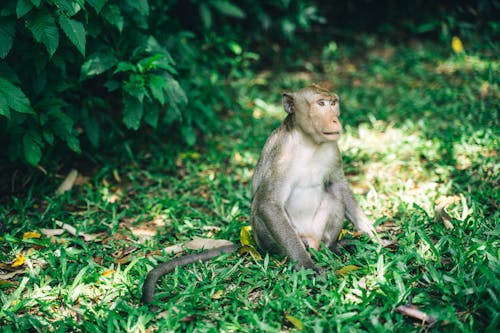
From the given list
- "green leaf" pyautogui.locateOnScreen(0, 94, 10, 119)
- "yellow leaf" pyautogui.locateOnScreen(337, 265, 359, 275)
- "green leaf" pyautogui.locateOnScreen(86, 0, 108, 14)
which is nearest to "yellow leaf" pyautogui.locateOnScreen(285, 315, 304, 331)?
"yellow leaf" pyautogui.locateOnScreen(337, 265, 359, 275)

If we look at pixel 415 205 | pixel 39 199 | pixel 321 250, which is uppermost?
pixel 415 205

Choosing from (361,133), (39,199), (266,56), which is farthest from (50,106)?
(266,56)

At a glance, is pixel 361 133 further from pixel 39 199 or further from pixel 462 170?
pixel 39 199

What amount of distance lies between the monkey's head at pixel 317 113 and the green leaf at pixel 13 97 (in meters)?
2.20

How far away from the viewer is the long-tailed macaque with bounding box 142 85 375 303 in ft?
12.7

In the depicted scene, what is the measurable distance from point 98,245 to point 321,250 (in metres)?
2.03

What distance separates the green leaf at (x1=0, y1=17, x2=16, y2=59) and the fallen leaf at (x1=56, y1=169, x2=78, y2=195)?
5.88 feet

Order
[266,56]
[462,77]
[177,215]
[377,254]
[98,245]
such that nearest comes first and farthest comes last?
[377,254] < [98,245] < [177,215] < [462,77] < [266,56]

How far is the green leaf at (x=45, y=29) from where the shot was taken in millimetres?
3994

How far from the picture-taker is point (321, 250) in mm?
4215

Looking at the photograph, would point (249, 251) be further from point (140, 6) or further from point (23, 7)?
point (23, 7)

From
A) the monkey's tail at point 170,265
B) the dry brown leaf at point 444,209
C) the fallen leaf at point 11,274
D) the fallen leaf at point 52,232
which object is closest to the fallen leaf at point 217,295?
the monkey's tail at point 170,265

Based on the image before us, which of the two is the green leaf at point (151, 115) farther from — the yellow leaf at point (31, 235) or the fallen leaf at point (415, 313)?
the fallen leaf at point (415, 313)

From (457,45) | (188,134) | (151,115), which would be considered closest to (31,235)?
(151,115)
